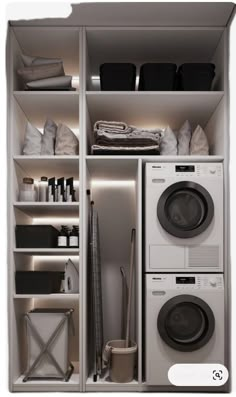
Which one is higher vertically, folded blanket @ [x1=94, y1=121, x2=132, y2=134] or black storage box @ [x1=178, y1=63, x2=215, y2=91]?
black storage box @ [x1=178, y1=63, x2=215, y2=91]

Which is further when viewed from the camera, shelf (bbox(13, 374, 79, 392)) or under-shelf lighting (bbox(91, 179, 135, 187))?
under-shelf lighting (bbox(91, 179, 135, 187))

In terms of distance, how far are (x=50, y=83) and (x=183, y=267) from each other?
5.11 ft

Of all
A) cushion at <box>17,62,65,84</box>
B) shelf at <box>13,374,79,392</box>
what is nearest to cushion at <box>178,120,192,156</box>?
cushion at <box>17,62,65,84</box>

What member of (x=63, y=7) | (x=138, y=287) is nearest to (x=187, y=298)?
(x=138, y=287)

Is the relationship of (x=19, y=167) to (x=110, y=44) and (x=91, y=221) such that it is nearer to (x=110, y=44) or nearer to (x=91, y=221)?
(x=91, y=221)

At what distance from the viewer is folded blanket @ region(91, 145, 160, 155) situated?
3396 millimetres

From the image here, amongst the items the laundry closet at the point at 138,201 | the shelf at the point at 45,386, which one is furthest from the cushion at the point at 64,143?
the shelf at the point at 45,386

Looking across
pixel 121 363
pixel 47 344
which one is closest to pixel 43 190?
pixel 47 344

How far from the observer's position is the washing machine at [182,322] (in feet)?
10.3

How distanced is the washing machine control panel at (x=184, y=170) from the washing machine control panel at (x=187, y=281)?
65 cm

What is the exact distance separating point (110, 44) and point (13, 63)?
2.31 ft

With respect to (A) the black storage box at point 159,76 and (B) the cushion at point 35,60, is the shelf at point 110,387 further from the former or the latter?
(B) the cushion at point 35,60

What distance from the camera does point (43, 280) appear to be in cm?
324

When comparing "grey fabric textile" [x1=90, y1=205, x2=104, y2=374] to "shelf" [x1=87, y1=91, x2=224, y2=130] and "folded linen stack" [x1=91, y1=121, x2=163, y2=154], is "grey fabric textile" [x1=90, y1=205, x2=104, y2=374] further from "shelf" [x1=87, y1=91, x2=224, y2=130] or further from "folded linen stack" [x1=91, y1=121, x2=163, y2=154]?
"shelf" [x1=87, y1=91, x2=224, y2=130]
